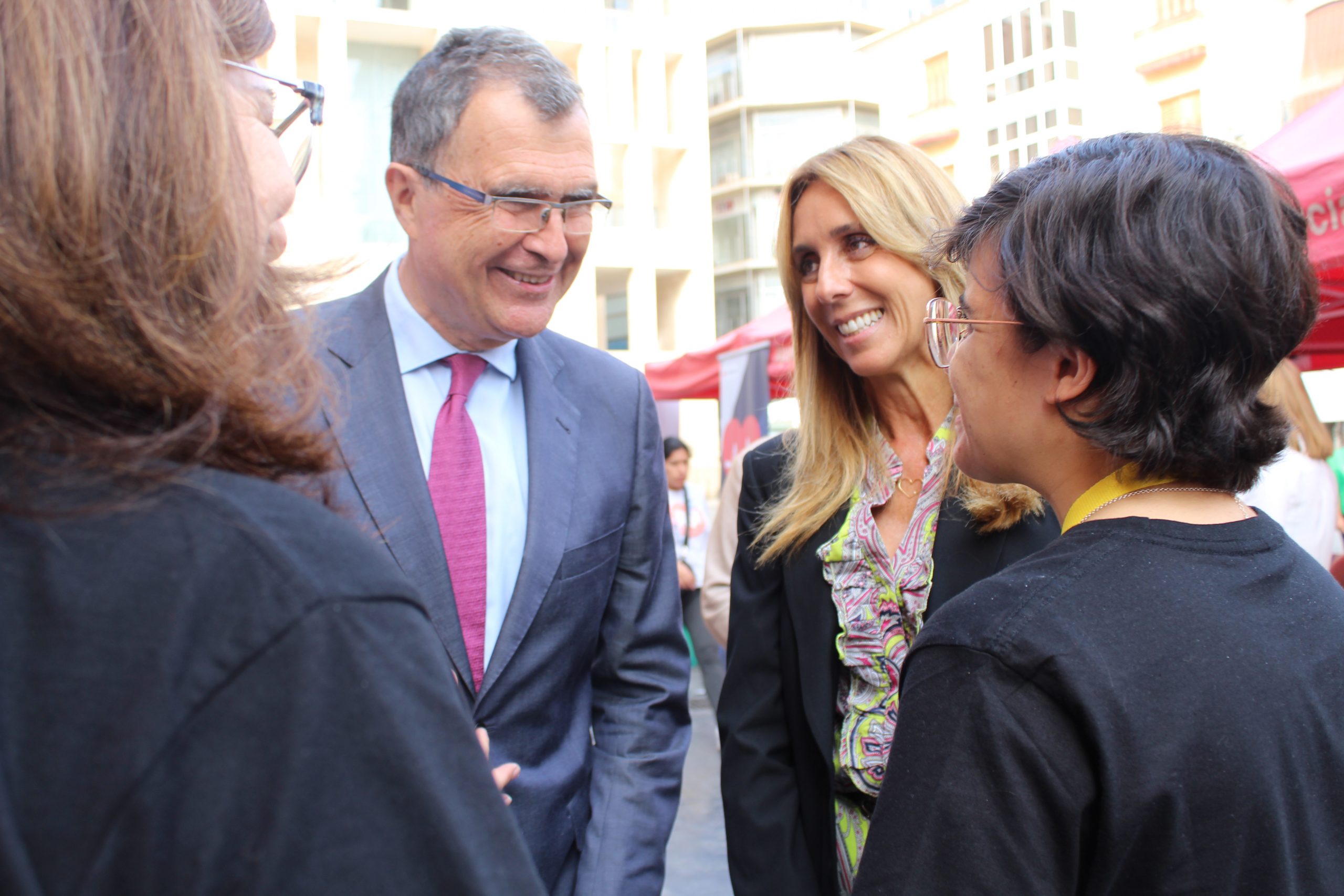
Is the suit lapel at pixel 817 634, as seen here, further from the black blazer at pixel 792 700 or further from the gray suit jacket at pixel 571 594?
the gray suit jacket at pixel 571 594

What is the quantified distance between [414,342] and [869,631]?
3.26 ft

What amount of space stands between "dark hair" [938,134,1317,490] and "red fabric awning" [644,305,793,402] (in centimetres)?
482

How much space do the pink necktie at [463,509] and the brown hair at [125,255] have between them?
38.6 inches

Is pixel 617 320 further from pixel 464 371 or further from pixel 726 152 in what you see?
pixel 464 371

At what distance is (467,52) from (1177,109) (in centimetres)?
1628

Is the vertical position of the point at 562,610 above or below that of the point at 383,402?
below

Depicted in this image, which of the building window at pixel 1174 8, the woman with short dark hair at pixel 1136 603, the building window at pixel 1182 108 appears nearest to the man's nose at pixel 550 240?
the woman with short dark hair at pixel 1136 603

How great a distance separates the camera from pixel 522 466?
184cm

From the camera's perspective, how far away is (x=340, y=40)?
835 inches

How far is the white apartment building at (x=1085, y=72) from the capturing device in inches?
505

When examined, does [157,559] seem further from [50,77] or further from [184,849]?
[50,77]

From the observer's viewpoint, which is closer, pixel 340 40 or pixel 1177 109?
pixel 1177 109

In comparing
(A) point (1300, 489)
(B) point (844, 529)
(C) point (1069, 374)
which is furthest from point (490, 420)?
(A) point (1300, 489)

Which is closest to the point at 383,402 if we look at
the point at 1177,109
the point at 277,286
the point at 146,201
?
the point at 277,286
